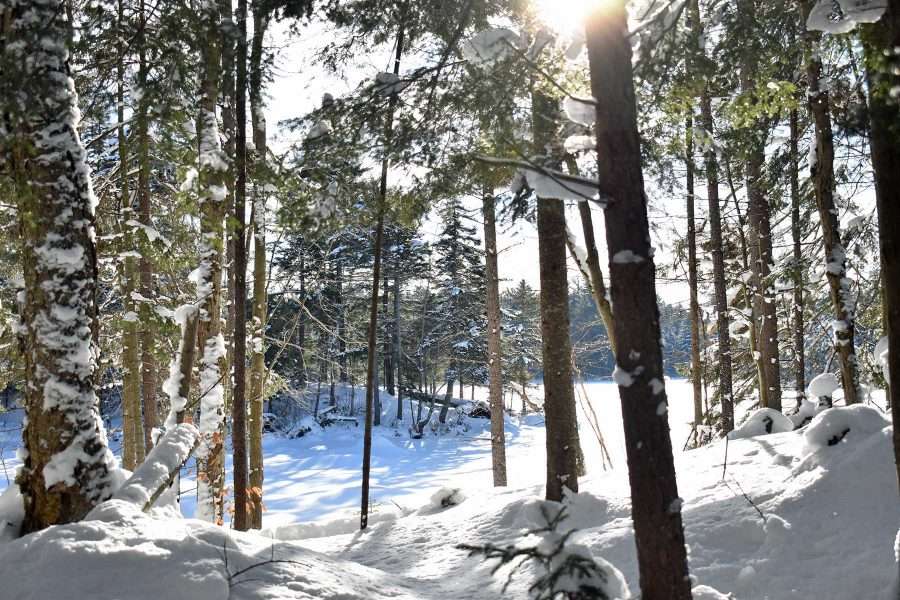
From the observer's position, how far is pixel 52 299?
4211 mm

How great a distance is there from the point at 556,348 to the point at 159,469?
4.17 m

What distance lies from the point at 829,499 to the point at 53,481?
5.86 metres

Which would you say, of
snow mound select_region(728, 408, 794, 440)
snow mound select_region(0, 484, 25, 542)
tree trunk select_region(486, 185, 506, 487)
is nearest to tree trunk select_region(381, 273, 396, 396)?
tree trunk select_region(486, 185, 506, 487)

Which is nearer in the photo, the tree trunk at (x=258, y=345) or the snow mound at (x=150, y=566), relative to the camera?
the snow mound at (x=150, y=566)

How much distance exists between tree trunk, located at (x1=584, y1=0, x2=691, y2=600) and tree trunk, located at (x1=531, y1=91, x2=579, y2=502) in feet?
11.9

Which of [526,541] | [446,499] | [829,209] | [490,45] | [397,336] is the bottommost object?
[446,499]

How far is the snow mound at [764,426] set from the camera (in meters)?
7.91

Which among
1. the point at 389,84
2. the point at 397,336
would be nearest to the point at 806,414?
the point at 389,84

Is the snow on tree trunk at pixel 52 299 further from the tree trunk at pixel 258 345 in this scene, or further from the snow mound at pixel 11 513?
the tree trunk at pixel 258 345

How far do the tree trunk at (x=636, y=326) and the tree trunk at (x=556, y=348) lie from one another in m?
3.64

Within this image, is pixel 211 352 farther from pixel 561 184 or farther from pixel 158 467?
pixel 561 184

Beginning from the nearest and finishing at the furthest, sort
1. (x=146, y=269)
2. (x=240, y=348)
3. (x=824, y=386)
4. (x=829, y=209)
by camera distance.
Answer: (x=240, y=348) → (x=829, y=209) → (x=824, y=386) → (x=146, y=269)

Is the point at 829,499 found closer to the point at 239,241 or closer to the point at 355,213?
the point at 355,213

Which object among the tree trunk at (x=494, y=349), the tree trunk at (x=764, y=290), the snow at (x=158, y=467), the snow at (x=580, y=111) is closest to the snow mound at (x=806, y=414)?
the tree trunk at (x=764, y=290)
